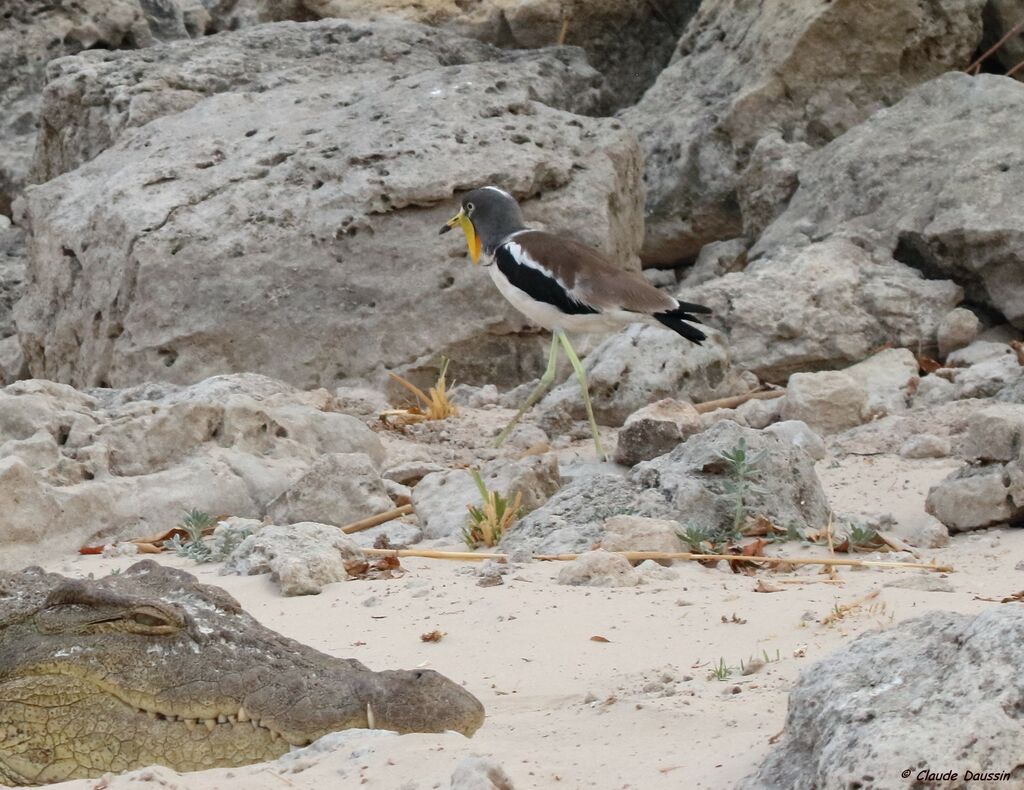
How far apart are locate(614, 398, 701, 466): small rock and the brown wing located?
3.08 feet

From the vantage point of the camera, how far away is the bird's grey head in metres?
8.31

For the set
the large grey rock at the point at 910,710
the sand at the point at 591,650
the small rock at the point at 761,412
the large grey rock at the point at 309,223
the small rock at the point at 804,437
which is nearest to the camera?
the large grey rock at the point at 910,710

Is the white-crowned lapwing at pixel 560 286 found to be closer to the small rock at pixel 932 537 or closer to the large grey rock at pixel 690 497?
the large grey rock at pixel 690 497

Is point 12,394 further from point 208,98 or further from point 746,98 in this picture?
point 746,98

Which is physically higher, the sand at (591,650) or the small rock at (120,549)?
the sand at (591,650)

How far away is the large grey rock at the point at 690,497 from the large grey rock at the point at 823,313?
2.94 m

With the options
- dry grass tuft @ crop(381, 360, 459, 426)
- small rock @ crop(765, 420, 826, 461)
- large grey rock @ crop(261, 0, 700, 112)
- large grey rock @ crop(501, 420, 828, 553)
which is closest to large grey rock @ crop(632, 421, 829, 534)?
large grey rock @ crop(501, 420, 828, 553)

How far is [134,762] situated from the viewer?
3.38 m

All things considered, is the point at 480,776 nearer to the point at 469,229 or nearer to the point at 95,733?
the point at 95,733

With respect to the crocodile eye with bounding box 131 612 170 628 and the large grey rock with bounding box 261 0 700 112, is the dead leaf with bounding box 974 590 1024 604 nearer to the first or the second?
the crocodile eye with bounding box 131 612 170 628

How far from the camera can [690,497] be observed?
5375 mm

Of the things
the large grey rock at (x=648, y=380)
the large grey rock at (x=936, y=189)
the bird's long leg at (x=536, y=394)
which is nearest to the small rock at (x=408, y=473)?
the bird's long leg at (x=536, y=394)

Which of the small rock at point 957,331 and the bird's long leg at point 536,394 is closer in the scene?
the bird's long leg at point 536,394

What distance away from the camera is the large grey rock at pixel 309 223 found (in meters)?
8.89
